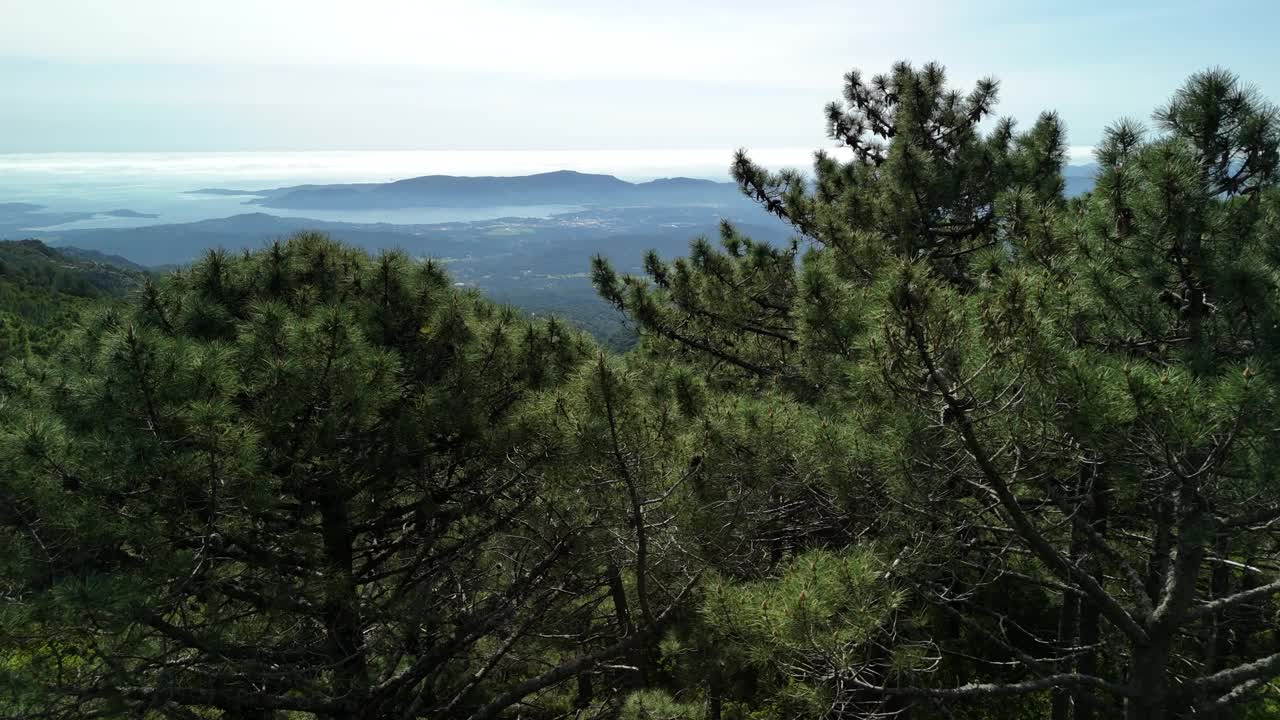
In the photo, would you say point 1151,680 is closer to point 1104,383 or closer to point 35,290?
point 1104,383

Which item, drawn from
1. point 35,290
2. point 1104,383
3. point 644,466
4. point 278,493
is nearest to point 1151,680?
point 1104,383

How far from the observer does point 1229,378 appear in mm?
2676

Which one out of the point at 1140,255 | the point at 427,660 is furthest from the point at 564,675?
the point at 1140,255

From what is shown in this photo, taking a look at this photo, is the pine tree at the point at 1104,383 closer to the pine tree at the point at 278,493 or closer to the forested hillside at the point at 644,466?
the forested hillside at the point at 644,466

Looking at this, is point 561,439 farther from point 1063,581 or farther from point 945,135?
point 945,135

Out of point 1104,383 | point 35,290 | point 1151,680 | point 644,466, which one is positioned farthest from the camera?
point 35,290

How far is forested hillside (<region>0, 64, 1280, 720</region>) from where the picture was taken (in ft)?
9.99

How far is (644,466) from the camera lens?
4.56m

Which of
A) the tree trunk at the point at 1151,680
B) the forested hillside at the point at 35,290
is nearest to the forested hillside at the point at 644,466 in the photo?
the tree trunk at the point at 1151,680

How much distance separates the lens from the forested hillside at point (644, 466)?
9.99 feet

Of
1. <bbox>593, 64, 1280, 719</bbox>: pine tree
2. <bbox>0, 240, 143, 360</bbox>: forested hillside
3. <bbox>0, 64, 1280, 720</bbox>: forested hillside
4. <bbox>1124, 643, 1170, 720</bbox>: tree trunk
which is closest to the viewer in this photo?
<bbox>593, 64, 1280, 719</bbox>: pine tree

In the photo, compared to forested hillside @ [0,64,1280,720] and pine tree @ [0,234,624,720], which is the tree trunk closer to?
forested hillside @ [0,64,1280,720]

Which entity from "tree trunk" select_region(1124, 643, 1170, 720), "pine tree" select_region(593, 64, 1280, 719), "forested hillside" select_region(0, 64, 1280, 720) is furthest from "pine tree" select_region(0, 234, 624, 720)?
"tree trunk" select_region(1124, 643, 1170, 720)

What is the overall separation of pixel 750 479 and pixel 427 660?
108 inches
